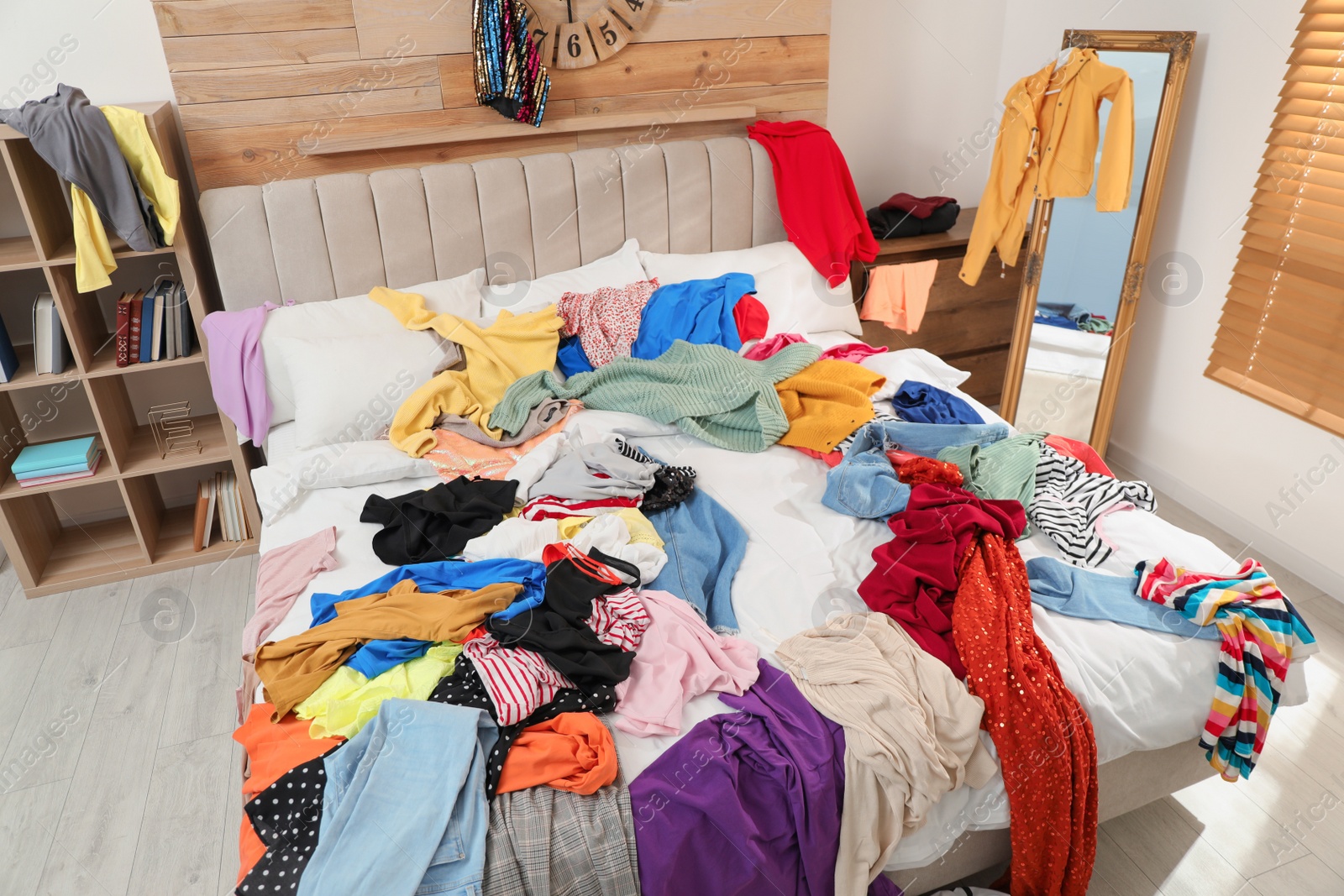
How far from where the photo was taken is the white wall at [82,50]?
250cm

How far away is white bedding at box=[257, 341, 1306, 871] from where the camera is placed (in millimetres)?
1562

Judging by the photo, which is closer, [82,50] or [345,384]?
[345,384]

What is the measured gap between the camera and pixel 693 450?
2.39 meters

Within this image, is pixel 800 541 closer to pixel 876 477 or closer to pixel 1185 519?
pixel 876 477

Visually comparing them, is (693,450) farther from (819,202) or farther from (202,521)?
(202,521)

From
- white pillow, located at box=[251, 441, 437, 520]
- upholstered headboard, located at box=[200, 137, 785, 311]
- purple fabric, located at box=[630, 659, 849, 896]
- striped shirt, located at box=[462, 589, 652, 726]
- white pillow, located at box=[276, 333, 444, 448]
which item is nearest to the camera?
purple fabric, located at box=[630, 659, 849, 896]

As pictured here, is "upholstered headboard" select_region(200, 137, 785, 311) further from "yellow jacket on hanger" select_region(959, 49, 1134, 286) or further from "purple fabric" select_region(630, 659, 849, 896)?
"purple fabric" select_region(630, 659, 849, 896)

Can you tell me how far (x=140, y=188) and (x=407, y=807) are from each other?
191 cm

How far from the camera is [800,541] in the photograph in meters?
1.99

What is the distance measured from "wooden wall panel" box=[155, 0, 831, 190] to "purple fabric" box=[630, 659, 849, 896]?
6.97 ft

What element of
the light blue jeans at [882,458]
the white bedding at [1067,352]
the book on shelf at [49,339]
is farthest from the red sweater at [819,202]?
the book on shelf at [49,339]

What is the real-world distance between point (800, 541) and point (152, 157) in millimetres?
1930

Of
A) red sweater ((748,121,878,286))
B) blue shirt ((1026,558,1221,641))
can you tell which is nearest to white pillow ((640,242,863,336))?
red sweater ((748,121,878,286))

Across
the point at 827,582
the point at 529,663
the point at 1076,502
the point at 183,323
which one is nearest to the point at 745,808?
the point at 529,663
